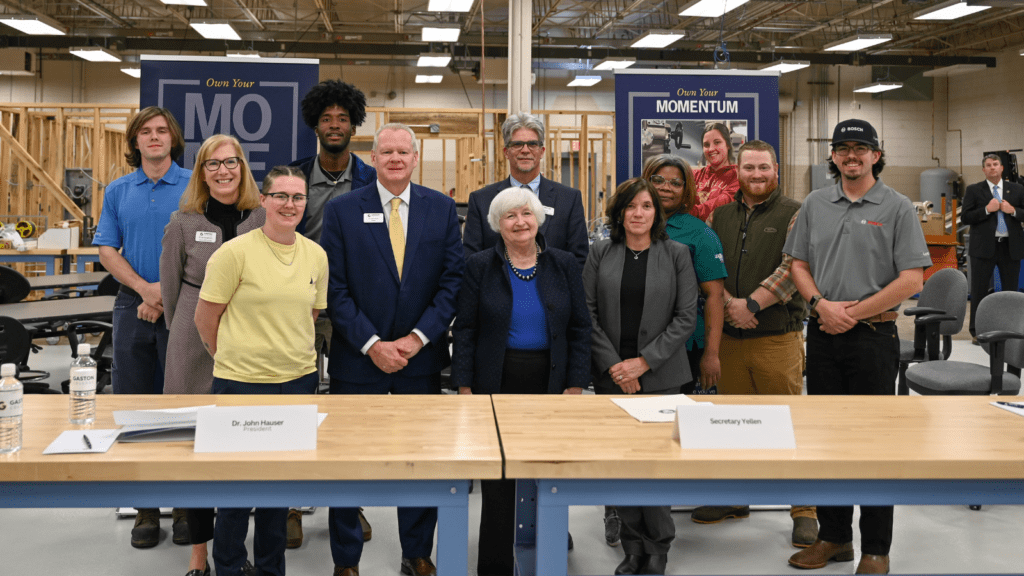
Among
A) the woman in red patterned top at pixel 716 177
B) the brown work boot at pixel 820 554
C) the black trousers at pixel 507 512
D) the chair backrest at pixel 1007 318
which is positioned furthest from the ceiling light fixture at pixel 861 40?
the black trousers at pixel 507 512

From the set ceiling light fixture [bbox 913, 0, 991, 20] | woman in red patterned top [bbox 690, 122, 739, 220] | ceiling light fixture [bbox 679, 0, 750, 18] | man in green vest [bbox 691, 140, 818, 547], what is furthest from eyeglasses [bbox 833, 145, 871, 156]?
ceiling light fixture [bbox 913, 0, 991, 20]

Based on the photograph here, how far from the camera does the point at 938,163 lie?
16703 millimetres

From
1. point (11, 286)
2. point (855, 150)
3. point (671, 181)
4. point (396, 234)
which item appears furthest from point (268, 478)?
point (11, 286)

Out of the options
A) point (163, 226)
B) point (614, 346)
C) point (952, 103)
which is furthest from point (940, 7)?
point (163, 226)

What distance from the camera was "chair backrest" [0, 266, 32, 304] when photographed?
5.12 meters

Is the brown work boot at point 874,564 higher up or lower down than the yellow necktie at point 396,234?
lower down

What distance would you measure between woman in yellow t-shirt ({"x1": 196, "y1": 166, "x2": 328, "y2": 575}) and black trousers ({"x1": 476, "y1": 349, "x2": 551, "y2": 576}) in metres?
0.65

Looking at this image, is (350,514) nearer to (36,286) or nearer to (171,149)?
(171,149)

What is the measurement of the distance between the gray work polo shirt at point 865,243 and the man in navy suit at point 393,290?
1354 mm

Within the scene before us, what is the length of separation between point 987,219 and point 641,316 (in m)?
6.89

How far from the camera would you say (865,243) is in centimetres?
281

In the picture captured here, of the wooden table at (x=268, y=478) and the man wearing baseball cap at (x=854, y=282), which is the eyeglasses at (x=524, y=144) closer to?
the man wearing baseball cap at (x=854, y=282)

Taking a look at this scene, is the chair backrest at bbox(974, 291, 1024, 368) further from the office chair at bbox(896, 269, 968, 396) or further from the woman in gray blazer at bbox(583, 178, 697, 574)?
the woman in gray blazer at bbox(583, 178, 697, 574)

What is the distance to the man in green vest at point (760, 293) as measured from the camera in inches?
120
